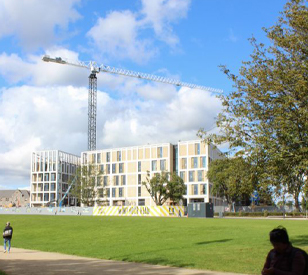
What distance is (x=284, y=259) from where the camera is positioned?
4.84 m

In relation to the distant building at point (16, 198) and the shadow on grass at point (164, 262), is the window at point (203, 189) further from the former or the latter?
the distant building at point (16, 198)

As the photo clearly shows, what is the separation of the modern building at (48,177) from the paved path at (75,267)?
107m

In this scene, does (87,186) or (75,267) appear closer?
(75,267)

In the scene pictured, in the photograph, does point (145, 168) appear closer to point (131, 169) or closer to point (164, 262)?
point (131, 169)

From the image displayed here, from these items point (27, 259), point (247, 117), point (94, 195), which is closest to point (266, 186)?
point (247, 117)

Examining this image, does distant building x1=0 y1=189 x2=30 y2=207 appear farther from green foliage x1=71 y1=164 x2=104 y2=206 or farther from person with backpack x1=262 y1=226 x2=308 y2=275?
person with backpack x1=262 y1=226 x2=308 y2=275

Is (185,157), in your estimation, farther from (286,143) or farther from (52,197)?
(286,143)

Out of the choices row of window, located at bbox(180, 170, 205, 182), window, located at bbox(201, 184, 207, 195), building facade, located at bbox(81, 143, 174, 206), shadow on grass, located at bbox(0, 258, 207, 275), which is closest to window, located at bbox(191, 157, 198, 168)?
row of window, located at bbox(180, 170, 205, 182)

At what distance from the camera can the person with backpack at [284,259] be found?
4703mm

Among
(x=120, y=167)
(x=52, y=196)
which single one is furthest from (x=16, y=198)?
(x=120, y=167)

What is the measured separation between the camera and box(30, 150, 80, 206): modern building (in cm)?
12231

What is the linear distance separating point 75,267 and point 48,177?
11439cm

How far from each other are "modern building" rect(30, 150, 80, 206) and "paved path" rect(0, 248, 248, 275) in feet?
353

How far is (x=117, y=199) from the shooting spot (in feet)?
354
